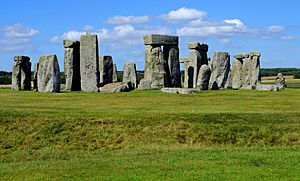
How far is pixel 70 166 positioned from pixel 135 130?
652cm

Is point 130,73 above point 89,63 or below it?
below

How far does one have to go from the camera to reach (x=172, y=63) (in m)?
42.5

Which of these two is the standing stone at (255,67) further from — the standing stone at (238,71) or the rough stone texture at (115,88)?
the rough stone texture at (115,88)

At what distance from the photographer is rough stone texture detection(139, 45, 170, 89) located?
41000mm

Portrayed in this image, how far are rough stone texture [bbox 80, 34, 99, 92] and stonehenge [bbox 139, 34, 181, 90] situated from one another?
12.2 feet

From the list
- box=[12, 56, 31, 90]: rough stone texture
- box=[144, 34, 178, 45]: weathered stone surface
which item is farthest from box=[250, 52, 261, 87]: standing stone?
box=[12, 56, 31, 90]: rough stone texture

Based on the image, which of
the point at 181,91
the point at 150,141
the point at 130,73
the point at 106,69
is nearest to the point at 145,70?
the point at 106,69

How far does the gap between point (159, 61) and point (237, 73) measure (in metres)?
11.7

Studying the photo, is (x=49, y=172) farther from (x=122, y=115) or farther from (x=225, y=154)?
(x=122, y=115)

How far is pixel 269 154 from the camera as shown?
17281 millimetres

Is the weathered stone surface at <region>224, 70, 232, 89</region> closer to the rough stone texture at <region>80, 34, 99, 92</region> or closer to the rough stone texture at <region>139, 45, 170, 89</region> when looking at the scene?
the rough stone texture at <region>139, 45, 170, 89</region>

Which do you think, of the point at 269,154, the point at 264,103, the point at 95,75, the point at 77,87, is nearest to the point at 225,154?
the point at 269,154

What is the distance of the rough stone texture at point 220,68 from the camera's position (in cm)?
4519

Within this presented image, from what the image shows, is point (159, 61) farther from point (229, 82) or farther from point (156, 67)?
point (229, 82)
